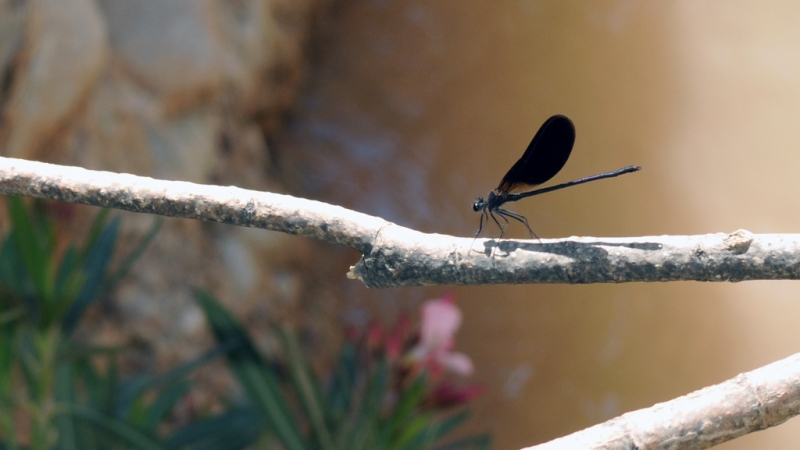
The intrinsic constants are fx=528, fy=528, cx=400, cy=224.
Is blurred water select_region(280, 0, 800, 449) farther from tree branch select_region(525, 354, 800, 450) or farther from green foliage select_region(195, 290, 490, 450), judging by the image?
tree branch select_region(525, 354, 800, 450)

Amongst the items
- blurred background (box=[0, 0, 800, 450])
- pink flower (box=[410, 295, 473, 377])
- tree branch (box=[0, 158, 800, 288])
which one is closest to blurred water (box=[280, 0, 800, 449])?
blurred background (box=[0, 0, 800, 450])

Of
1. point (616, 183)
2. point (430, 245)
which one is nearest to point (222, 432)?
point (430, 245)

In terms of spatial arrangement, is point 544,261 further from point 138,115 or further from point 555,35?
point 555,35

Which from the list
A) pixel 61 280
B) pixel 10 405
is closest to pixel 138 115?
pixel 61 280

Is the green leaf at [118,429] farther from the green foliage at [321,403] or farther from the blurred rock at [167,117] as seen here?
the blurred rock at [167,117]

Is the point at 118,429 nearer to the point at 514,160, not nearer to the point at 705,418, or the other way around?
the point at 705,418

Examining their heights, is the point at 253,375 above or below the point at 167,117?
below

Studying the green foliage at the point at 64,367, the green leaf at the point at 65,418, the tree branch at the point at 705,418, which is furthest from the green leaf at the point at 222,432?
the tree branch at the point at 705,418
